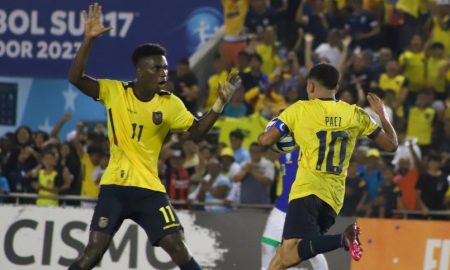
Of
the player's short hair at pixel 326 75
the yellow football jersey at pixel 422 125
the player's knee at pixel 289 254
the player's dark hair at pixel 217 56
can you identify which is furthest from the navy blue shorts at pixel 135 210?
the player's dark hair at pixel 217 56

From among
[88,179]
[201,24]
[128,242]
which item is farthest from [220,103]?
[88,179]

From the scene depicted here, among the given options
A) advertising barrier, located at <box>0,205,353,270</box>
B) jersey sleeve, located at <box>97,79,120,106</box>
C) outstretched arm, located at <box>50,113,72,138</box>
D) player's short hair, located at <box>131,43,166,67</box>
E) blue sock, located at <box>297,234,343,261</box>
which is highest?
player's short hair, located at <box>131,43,166,67</box>

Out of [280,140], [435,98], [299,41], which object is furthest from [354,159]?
[280,140]

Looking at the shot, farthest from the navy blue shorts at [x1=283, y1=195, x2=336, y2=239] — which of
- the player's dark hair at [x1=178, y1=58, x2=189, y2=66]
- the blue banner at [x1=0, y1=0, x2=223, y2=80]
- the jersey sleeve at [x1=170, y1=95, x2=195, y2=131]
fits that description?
the player's dark hair at [x1=178, y1=58, x2=189, y2=66]

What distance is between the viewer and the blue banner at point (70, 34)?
17.9 meters

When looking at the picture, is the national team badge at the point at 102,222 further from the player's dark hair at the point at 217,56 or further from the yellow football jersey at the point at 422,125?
the player's dark hair at the point at 217,56

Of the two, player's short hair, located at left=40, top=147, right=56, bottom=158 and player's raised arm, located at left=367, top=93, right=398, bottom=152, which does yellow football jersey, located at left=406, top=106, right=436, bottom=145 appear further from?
player's raised arm, located at left=367, top=93, right=398, bottom=152

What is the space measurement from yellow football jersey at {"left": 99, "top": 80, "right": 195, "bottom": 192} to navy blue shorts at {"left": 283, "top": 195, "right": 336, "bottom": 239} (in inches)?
47.3

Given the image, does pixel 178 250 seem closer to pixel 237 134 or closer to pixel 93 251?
pixel 93 251

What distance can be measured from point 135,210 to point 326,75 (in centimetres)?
212

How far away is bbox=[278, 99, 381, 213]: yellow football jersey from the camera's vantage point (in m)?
13.2

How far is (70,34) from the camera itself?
18000 mm

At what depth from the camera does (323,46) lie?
23031mm

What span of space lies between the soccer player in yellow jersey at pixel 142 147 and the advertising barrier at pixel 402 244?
487cm
